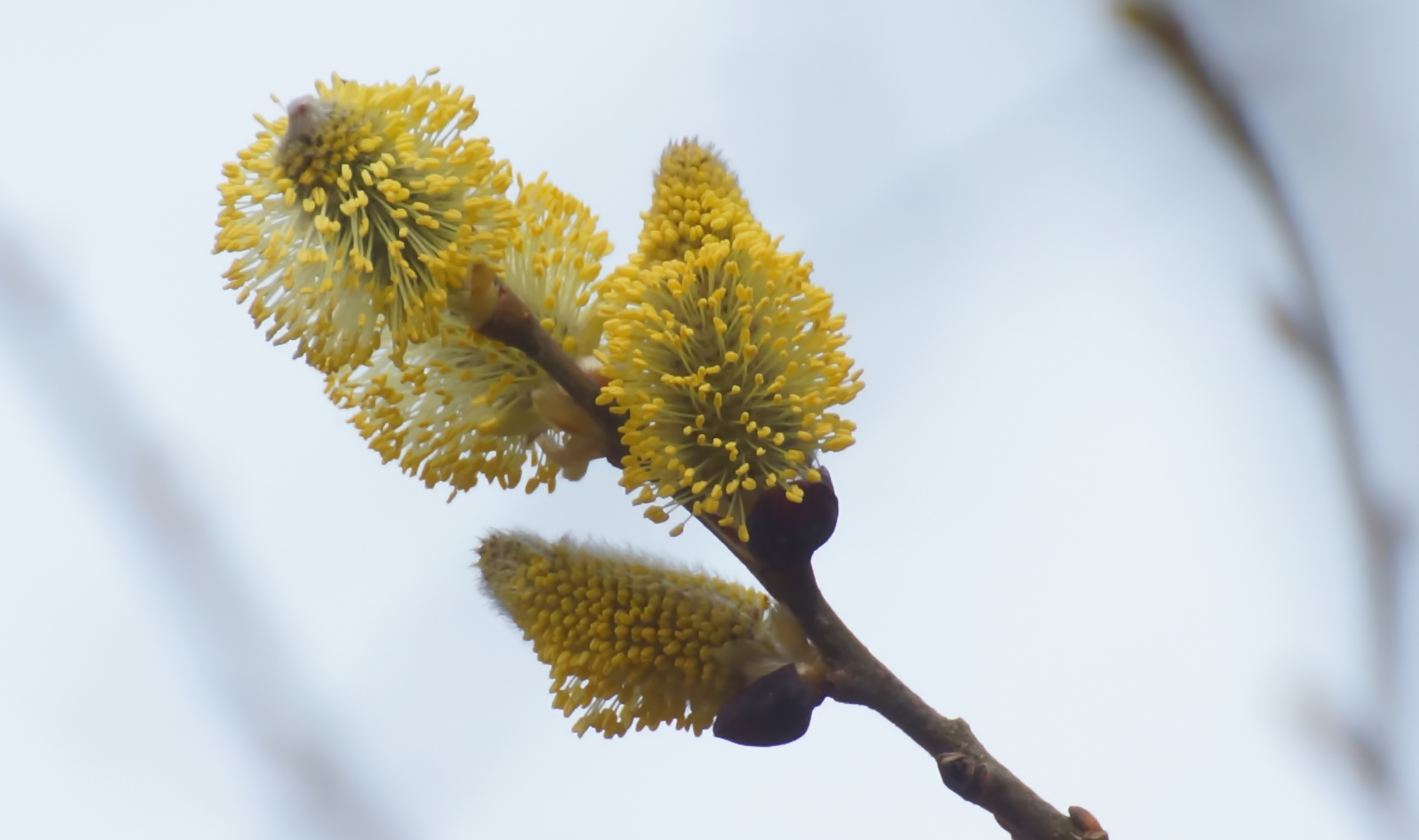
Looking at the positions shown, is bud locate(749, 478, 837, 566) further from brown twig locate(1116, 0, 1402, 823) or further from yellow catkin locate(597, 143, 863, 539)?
brown twig locate(1116, 0, 1402, 823)

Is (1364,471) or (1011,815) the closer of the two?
(1011,815)

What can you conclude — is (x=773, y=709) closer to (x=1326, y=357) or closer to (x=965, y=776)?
(x=965, y=776)

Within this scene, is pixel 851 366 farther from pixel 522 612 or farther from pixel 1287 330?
pixel 1287 330

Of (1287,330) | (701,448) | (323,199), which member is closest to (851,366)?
(701,448)

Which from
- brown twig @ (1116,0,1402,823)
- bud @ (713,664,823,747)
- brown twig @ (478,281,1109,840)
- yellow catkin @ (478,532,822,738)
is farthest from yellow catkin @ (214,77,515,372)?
brown twig @ (1116,0,1402,823)

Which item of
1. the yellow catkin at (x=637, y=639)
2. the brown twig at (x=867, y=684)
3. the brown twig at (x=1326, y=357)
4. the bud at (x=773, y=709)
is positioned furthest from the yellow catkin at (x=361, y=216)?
the brown twig at (x=1326, y=357)
